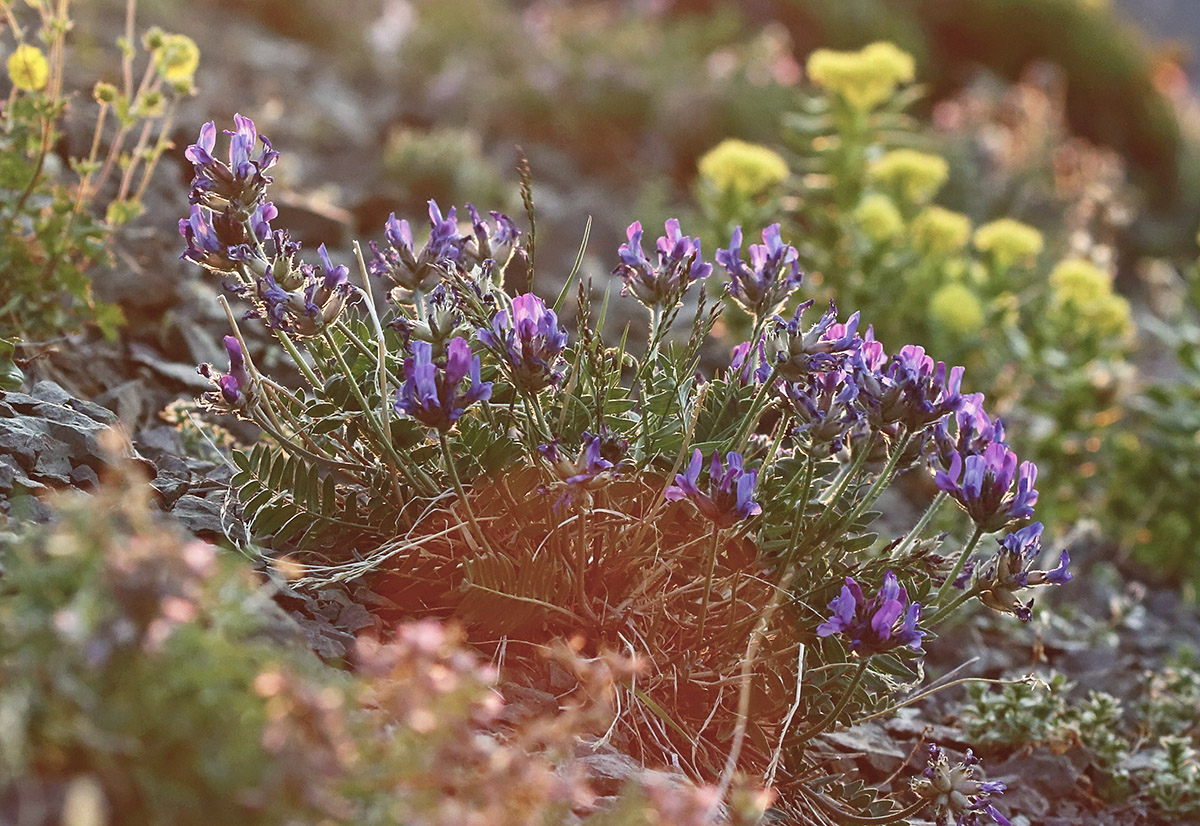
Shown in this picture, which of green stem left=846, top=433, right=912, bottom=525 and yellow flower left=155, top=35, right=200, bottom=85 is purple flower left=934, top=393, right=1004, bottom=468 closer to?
green stem left=846, top=433, right=912, bottom=525

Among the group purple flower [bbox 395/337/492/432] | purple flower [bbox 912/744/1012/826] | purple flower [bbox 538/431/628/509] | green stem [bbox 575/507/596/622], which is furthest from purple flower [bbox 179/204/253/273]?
purple flower [bbox 912/744/1012/826]

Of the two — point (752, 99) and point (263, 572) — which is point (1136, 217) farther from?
point (263, 572)

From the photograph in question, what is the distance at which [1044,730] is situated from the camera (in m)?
2.59

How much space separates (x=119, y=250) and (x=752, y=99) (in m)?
5.12

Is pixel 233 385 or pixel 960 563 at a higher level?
pixel 960 563

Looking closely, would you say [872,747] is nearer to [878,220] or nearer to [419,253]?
[419,253]

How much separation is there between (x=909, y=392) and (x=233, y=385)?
43.1 inches

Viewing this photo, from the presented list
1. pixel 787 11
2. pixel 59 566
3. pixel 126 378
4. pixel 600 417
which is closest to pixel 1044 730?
pixel 600 417

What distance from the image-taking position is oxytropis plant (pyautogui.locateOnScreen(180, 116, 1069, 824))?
6.09ft

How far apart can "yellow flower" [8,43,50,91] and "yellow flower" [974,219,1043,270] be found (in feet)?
10.3

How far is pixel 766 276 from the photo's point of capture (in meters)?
1.94

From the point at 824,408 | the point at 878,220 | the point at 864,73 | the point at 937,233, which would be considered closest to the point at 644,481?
the point at 824,408

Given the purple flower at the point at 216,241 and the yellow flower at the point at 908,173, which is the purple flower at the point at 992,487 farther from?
the yellow flower at the point at 908,173

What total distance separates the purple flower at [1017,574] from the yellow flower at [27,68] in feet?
7.44
